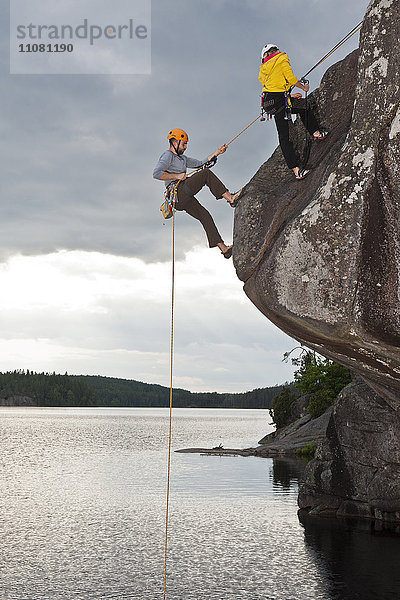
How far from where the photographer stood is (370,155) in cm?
1136

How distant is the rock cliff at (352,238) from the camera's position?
1122 cm

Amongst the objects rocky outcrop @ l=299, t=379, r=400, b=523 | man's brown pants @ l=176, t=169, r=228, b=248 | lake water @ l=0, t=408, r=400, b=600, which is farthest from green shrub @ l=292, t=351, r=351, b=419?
man's brown pants @ l=176, t=169, r=228, b=248

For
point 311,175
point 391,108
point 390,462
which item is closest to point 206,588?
point 390,462

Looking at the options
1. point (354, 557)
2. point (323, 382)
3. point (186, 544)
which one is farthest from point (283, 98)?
point (323, 382)

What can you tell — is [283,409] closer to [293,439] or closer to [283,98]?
[293,439]

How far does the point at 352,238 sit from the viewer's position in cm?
1133

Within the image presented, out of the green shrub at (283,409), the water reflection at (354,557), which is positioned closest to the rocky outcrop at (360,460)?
the water reflection at (354,557)

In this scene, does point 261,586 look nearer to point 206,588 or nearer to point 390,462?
point 206,588

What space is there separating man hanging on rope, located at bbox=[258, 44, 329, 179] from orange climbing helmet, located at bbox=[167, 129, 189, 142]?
6.37 feet

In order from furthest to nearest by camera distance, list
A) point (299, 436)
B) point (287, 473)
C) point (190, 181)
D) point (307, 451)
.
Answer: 1. point (299, 436)
2. point (307, 451)
3. point (287, 473)
4. point (190, 181)

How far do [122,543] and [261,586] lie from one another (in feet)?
28.2

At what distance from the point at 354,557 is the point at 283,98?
54.7ft

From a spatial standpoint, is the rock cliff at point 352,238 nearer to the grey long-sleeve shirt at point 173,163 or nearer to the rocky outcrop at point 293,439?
the grey long-sleeve shirt at point 173,163

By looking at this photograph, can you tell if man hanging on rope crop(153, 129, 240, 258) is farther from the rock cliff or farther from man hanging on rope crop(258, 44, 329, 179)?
the rock cliff
